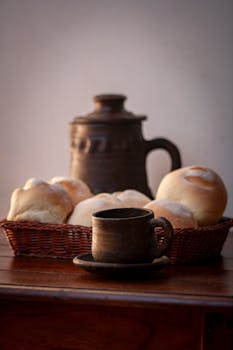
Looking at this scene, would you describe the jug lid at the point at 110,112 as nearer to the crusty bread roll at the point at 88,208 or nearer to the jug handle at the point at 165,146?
the jug handle at the point at 165,146

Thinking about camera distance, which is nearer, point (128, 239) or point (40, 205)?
Result: point (128, 239)

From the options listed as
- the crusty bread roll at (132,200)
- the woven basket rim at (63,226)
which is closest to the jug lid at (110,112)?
the crusty bread roll at (132,200)

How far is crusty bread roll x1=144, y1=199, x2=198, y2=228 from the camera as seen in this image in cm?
111

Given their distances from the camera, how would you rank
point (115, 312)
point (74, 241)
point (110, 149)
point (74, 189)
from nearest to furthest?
point (115, 312)
point (74, 241)
point (74, 189)
point (110, 149)

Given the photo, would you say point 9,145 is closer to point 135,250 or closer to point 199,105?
point 199,105

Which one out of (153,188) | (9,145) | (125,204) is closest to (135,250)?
(125,204)

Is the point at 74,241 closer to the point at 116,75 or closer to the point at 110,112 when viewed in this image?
the point at 110,112

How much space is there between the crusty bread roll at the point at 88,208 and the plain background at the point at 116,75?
746 mm

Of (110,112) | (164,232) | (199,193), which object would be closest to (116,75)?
(110,112)

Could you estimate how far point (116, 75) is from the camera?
1922 millimetres

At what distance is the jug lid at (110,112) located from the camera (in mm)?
1609

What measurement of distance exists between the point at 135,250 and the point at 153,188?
95 cm

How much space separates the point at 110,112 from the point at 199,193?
0.52 metres

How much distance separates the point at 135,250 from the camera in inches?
38.5
